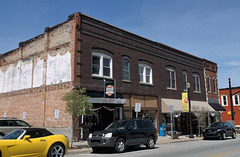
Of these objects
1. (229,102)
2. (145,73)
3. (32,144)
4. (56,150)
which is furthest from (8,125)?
(229,102)

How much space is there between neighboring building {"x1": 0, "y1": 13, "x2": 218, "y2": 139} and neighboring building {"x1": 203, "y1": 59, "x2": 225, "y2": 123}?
6.45 meters

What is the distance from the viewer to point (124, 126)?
12906 mm

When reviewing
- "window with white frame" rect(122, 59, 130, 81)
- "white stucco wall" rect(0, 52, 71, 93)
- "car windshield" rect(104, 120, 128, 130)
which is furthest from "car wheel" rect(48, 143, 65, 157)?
"window with white frame" rect(122, 59, 130, 81)

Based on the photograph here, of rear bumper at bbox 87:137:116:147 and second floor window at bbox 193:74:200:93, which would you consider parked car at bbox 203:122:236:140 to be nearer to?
second floor window at bbox 193:74:200:93

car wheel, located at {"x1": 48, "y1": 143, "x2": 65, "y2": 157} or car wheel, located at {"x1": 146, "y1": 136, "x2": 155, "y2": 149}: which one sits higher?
car wheel, located at {"x1": 48, "y1": 143, "x2": 65, "y2": 157}

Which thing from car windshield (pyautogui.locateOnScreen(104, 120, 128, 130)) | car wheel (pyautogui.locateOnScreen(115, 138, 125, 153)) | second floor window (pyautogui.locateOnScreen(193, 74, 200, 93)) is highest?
second floor window (pyautogui.locateOnScreen(193, 74, 200, 93))

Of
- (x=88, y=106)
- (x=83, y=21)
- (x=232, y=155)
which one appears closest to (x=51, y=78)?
(x=83, y=21)

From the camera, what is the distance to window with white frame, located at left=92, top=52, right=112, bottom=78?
18.9 metres

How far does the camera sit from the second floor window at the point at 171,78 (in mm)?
26170

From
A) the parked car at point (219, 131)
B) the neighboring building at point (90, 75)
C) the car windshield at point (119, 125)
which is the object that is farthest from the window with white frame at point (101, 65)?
the parked car at point (219, 131)

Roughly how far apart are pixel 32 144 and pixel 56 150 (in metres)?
1.06

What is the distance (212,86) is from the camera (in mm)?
33188

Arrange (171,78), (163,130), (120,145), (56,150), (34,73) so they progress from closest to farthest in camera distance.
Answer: (56,150) → (120,145) → (34,73) → (163,130) → (171,78)

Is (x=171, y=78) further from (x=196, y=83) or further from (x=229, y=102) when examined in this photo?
(x=229, y=102)
